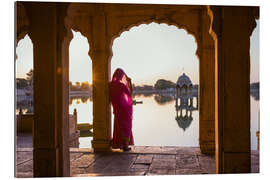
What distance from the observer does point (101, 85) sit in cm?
559

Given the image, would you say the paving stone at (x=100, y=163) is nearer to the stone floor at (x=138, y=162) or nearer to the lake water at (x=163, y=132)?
the stone floor at (x=138, y=162)

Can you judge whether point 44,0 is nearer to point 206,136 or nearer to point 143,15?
point 143,15

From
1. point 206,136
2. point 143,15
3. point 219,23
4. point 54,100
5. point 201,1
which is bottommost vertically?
point 206,136

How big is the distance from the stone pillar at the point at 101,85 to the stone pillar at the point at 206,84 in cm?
217

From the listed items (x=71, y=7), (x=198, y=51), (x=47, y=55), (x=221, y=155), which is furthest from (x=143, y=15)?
(x=221, y=155)

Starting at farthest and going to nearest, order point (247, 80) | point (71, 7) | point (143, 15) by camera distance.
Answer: point (143, 15), point (71, 7), point (247, 80)

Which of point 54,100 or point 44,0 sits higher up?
point 44,0

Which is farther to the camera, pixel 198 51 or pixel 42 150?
pixel 198 51

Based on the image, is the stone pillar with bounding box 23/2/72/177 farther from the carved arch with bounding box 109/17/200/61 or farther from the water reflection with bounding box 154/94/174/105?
the water reflection with bounding box 154/94/174/105

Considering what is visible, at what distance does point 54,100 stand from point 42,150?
647 millimetres

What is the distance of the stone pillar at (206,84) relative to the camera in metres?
5.31

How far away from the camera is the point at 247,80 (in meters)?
2.79

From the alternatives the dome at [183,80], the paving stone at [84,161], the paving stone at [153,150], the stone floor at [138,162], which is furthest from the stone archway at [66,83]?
the dome at [183,80]

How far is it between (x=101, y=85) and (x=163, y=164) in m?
2.34
